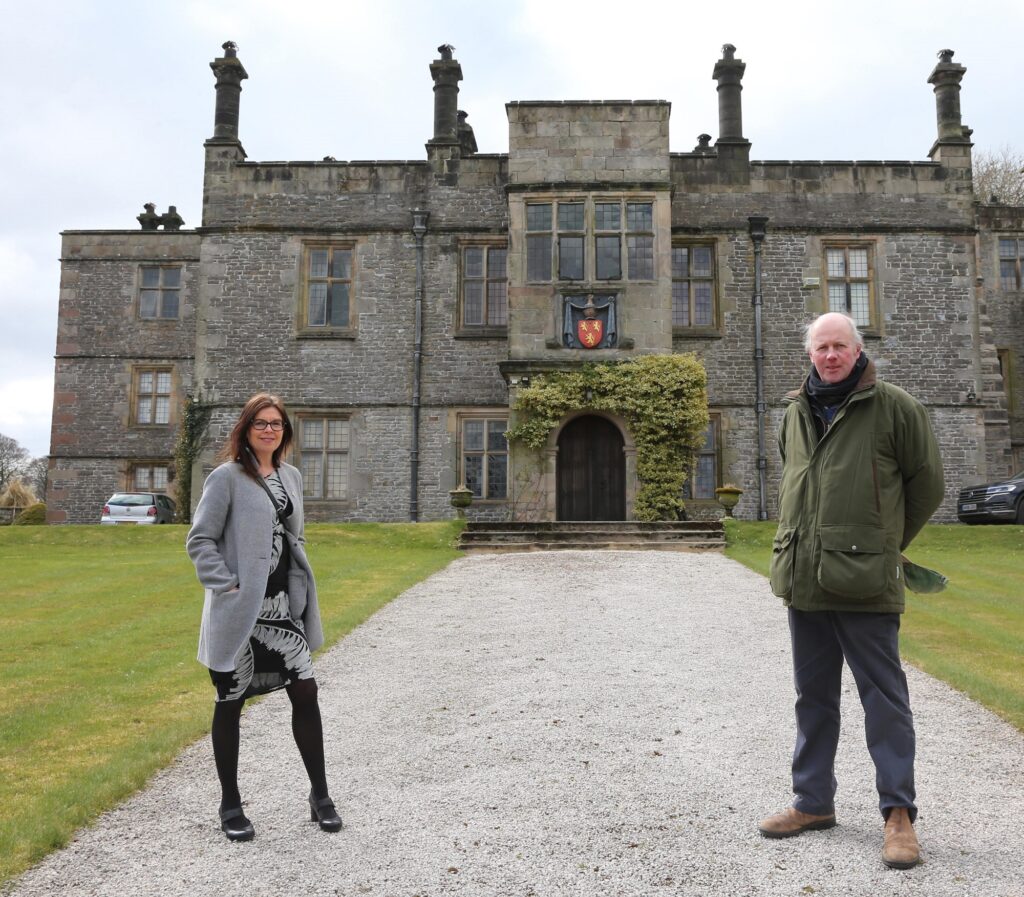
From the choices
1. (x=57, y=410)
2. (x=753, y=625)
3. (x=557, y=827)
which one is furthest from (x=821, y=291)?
(x=57, y=410)

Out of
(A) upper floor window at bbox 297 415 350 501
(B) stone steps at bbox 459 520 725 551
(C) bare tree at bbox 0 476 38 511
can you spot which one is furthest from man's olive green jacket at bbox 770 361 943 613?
(C) bare tree at bbox 0 476 38 511

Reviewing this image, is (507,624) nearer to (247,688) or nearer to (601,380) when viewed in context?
(247,688)

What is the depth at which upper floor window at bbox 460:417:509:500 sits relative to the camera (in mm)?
19906

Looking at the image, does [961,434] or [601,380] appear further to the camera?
[961,434]

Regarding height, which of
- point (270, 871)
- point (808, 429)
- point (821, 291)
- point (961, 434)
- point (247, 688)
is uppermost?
point (821, 291)

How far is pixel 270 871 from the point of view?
3.49 meters

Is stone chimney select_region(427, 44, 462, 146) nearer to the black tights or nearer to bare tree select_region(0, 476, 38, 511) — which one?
the black tights

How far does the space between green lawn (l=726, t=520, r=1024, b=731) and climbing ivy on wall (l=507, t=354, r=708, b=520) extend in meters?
1.62

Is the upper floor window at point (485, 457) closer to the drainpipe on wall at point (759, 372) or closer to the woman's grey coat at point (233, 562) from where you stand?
the drainpipe on wall at point (759, 372)

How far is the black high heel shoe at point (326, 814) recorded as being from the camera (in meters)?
3.86

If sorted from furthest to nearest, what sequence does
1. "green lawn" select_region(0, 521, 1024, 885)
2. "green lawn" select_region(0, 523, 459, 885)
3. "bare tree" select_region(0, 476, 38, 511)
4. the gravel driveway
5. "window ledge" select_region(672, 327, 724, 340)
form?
"bare tree" select_region(0, 476, 38, 511)
"window ledge" select_region(672, 327, 724, 340)
"green lawn" select_region(0, 521, 1024, 885)
"green lawn" select_region(0, 523, 459, 885)
the gravel driveway

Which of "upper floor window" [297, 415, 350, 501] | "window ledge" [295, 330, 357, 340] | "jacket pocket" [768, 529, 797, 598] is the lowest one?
"jacket pocket" [768, 529, 797, 598]

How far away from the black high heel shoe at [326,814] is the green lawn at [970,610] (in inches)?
153

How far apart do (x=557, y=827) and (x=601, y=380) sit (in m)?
14.2
